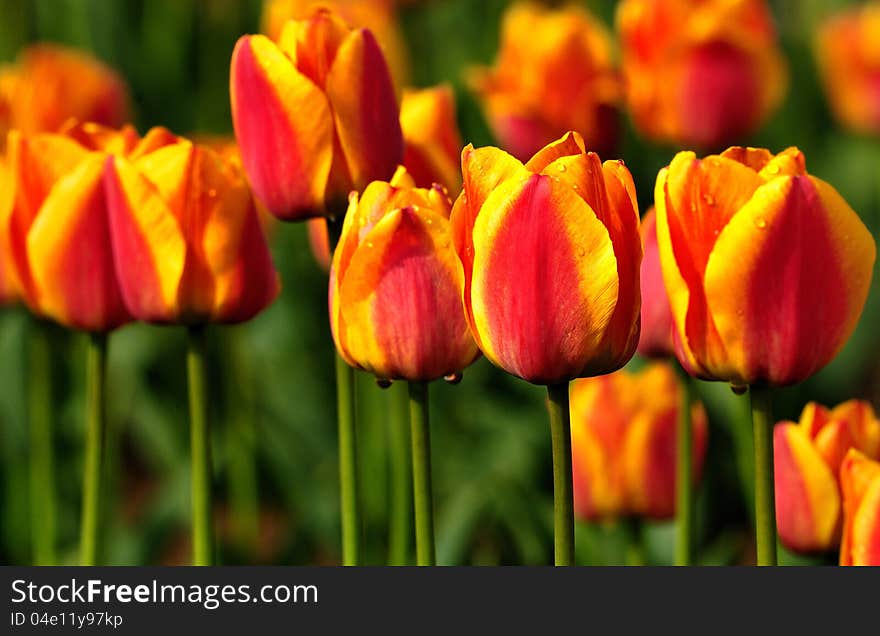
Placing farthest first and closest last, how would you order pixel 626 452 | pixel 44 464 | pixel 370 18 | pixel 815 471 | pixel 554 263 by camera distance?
pixel 370 18, pixel 44 464, pixel 626 452, pixel 815 471, pixel 554 263

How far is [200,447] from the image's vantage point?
4.12 feet

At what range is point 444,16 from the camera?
3.96 m

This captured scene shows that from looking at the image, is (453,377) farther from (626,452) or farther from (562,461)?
(626,452)

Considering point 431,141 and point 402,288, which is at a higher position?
point 431,141

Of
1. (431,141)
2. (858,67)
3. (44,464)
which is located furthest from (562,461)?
(858,67)

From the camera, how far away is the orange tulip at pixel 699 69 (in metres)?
2.12

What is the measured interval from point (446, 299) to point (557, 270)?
0.12 m

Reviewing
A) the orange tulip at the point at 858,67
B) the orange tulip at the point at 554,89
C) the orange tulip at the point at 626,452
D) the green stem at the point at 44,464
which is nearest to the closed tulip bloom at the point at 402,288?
the orange tulip at the point at 626,452

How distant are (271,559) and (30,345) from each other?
24.6 inches

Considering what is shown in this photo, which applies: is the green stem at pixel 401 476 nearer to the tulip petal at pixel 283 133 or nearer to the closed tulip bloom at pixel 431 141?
the closed tulip bloom at pixel 431 141

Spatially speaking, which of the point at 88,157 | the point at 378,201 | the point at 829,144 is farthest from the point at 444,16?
the point at 378,201

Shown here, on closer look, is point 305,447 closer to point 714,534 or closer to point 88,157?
point 714,534

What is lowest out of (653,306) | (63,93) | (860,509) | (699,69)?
(860,509)

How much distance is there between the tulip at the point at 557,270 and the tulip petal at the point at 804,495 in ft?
0.88
